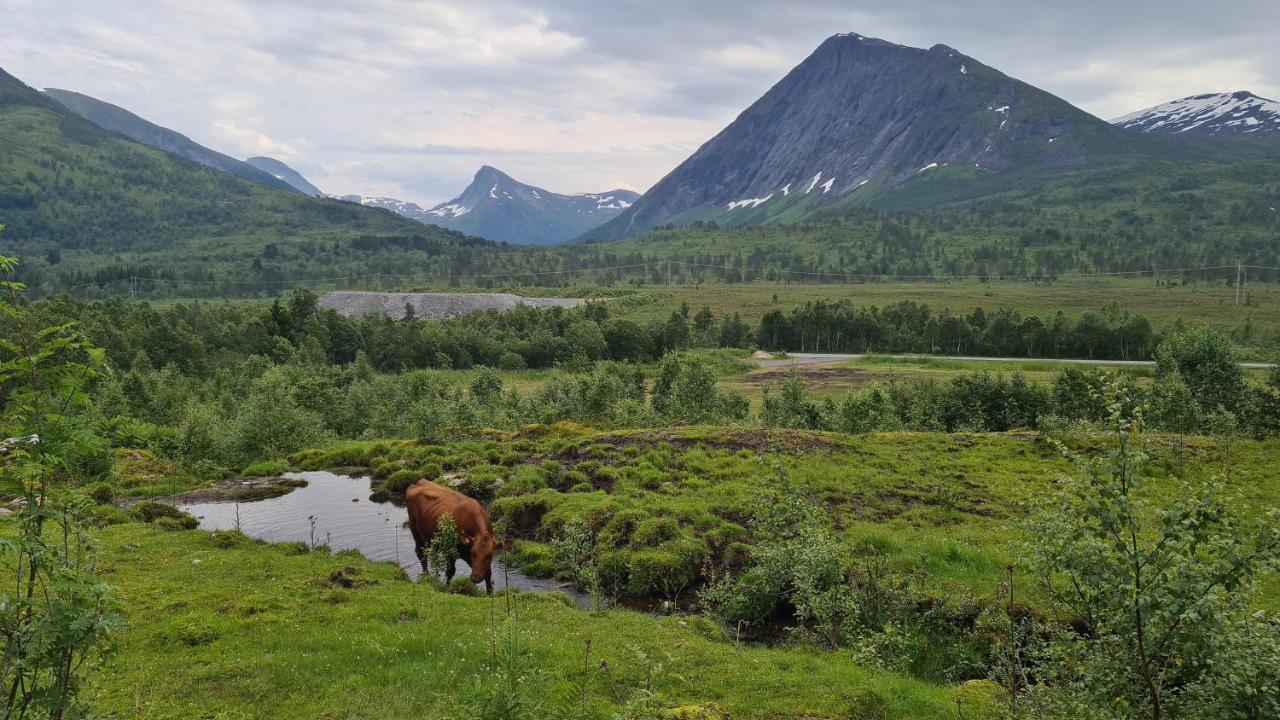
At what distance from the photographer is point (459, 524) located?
23750 mm

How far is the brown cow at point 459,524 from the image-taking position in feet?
74.6

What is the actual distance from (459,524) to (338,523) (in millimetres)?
10643

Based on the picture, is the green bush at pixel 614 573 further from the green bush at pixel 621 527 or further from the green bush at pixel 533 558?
the green bush at pixel 533 558

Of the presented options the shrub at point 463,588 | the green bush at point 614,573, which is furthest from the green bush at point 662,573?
the shrub at point 463,588

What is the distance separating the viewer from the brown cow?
22.7 meters

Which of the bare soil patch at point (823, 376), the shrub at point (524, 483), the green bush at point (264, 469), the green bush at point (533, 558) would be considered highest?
the shrub at point (524, 483)

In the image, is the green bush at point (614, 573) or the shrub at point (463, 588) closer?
the shrub at point (463, 588)

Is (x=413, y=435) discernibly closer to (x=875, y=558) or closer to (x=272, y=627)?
(x=272, y=627)

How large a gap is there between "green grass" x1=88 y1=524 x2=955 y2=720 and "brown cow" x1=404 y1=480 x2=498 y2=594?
1.95 metres

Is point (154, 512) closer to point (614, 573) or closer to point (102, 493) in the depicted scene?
point (102, 493)

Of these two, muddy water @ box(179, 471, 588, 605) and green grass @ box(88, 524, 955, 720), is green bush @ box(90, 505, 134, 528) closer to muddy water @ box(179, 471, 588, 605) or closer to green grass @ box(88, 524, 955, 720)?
muddy water @ box(179, 471, 588, 605)

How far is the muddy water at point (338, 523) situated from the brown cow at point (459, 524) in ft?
3.89

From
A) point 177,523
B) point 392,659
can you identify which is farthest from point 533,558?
point 177,523

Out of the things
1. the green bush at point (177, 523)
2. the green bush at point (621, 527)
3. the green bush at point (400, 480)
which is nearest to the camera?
the green bush at point (621, 527)
